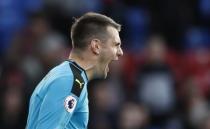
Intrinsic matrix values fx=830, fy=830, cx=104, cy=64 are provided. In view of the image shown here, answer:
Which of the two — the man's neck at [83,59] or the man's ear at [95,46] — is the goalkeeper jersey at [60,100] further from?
the man's ear at [95,46]

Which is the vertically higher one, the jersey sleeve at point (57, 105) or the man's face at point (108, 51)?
the man's face at point (108, 51)

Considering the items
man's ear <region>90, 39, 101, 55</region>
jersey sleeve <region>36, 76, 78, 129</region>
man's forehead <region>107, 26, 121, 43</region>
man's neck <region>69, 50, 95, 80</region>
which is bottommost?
jersey sleeve <region>36, 76, 78, 129</region>

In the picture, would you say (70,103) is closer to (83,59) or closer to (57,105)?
(57,105)

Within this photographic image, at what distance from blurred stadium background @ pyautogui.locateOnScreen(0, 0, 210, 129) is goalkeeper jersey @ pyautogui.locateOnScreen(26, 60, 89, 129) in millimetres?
4631

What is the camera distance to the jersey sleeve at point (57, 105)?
18.7 ft

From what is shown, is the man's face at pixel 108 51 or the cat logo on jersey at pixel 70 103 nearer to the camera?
the cat logo on jersey at pixel 70 103

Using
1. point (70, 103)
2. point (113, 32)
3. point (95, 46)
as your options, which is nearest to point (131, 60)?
point (113, 32)

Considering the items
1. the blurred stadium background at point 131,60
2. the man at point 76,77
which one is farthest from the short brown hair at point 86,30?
the blurred stadium background at point 131,60

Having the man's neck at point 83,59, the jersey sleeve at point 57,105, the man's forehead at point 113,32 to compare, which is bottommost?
the jersey sleeve at point 57,105

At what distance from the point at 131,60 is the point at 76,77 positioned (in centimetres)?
671

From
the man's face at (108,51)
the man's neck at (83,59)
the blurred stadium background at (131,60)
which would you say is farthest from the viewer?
the blurred stadium background at (131,60)

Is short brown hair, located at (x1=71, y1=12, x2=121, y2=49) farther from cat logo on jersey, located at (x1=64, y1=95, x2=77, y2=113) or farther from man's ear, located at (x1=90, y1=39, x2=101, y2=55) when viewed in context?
cat logo on jersey, located at (x1=64, y1=95, x2=77, y2=113)

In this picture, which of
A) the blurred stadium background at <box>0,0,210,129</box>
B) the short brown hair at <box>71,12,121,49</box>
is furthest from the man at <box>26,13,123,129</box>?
the blurred stadium background at <box>0,0,210,129</box>

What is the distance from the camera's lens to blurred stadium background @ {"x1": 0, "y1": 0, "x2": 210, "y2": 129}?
1116 cm
